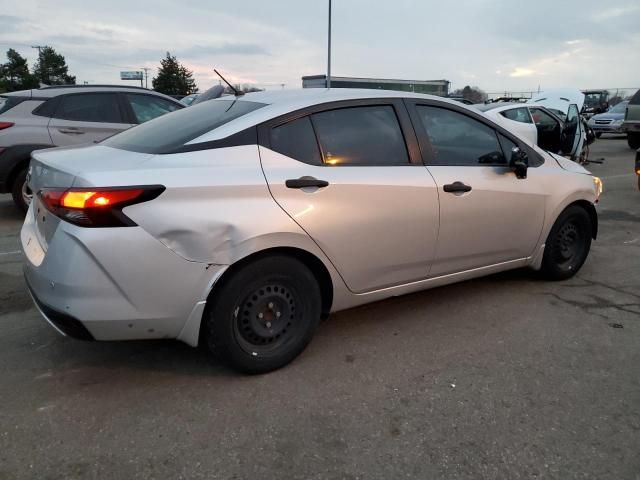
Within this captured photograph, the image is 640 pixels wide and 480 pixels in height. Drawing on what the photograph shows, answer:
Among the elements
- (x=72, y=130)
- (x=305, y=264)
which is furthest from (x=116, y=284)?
(x=72, y=130)

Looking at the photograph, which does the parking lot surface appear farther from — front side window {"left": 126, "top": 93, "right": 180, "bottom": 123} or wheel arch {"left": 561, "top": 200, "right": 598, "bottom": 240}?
front side window {"left": 126, "top": 93, "right": 180, "bottom": 123}

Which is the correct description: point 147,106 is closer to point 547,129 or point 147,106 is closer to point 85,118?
point 85,118

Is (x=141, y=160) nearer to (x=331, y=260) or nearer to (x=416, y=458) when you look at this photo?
(x=331, y=260)

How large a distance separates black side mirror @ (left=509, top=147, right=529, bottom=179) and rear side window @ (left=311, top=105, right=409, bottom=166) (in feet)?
3.12

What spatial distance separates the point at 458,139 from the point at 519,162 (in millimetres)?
496

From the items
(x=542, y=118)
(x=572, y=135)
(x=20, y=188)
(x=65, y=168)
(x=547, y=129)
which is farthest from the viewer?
(x=542, y=118)

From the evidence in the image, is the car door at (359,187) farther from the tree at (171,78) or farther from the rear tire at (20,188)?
the tree at (171,78)

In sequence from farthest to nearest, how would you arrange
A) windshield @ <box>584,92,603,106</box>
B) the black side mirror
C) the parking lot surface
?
windshield @ <box>584,92,603,106</box>, the black side mirror, the parking lot surface

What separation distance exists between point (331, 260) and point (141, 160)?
1182 millimetres

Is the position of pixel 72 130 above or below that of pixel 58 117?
below

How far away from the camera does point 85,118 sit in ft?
23.3

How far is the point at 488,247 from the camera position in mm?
3930

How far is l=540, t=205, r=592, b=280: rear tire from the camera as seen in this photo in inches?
175

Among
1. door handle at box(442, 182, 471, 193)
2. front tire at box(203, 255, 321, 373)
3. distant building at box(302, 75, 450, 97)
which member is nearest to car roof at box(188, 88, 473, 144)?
door handle at box(442, 182, 471, 193)
